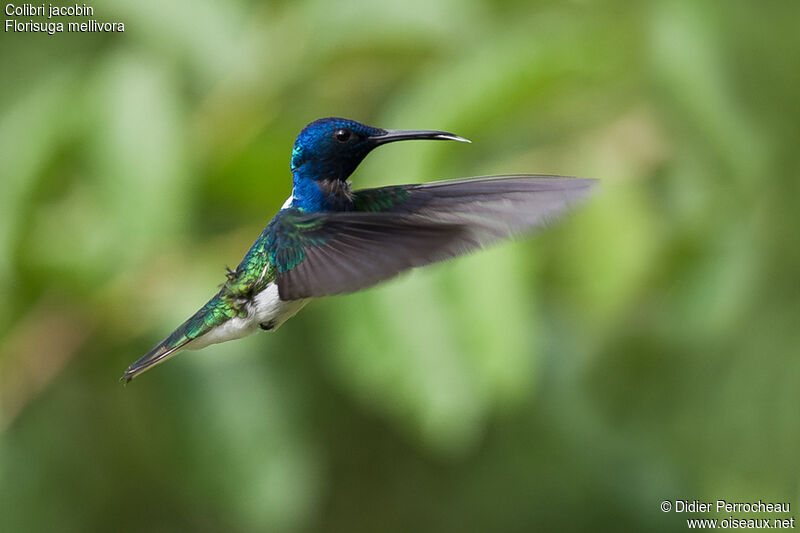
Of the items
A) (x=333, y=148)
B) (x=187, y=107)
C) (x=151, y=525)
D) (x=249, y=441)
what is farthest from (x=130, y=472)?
(x=333, y=148)

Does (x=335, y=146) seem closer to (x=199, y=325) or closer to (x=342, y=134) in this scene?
(x=342, y=134)

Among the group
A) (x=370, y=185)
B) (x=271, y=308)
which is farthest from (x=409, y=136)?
(x=370, y=185)

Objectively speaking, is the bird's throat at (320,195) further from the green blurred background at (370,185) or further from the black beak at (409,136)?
the green blurred background at (370,185)

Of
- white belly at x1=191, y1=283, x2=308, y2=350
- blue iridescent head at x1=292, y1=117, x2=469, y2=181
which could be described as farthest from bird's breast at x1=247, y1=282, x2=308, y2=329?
blue iridescent head at x1=292, y1=117, x2=469, y2=181

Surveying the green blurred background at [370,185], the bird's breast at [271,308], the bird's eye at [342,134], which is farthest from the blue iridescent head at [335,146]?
the green blurred background at [370,185]

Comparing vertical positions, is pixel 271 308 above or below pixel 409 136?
below

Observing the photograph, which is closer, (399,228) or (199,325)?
(399,228)

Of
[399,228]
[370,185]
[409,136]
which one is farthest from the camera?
[370,185]

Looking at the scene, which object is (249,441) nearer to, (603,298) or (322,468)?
(322,468)
